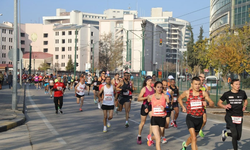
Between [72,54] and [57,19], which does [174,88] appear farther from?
[57,19]

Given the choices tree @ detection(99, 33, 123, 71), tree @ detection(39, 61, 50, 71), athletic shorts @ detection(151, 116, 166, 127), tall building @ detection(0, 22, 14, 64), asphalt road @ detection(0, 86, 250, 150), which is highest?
tall building @ detection(0, 22, 14, 64)

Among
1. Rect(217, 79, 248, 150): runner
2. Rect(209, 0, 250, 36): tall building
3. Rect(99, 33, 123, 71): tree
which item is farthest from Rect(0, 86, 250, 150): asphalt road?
Rect(99, 33, 123, 71): tree

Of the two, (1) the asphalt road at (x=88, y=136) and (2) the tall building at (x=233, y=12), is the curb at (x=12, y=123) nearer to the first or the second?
(1) the asphalt road at (x=88, y=136)

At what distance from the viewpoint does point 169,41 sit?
14650 centimetres

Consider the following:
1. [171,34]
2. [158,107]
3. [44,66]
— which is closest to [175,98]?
[158,107]

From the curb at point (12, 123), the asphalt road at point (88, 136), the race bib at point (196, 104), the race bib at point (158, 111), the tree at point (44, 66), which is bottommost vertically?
the asphalt road at point (88, 136)

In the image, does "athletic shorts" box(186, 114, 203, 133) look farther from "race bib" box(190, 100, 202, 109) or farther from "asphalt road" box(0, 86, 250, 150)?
"asphalt road" box(0, 86, 250, 150)

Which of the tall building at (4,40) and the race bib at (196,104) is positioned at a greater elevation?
the tall building at (4,40)

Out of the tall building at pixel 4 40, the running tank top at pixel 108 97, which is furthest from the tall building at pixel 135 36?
the running tank top at pixel 108 97

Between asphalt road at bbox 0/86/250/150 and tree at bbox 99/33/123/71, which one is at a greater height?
tree at bbox 99/33/123/71

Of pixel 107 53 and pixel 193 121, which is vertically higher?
pixel 107 53

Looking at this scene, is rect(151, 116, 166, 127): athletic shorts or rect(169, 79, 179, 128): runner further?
rect(169, 79, 179, 128): runner

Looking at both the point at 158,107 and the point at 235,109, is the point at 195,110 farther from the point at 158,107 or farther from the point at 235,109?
the point at 235,109

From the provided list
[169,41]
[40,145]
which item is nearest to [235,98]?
[40,145]
